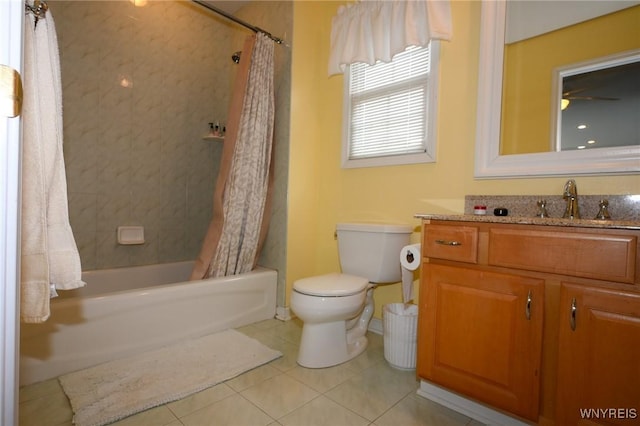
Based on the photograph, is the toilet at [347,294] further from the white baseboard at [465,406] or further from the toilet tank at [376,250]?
the white baseboard at [465,406]

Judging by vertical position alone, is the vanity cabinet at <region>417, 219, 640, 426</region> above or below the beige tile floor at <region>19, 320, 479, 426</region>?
above

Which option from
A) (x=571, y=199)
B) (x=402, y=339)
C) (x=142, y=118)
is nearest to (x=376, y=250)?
(x=402, y=339)

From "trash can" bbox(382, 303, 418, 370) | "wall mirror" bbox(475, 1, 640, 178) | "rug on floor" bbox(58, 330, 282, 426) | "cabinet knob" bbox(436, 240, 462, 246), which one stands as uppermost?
"wall mirror" bbox(475, 1, 640, 178)

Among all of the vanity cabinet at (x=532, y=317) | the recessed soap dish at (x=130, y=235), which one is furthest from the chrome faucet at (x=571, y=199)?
the recessed soap dish at (x=130, y=235)

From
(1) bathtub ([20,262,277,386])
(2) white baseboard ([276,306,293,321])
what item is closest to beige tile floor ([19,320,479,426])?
(1) bathtub ([20,262,277,386])

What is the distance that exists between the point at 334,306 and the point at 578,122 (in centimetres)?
146

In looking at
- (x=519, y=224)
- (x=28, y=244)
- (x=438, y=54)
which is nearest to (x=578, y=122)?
(x=519, y=224)

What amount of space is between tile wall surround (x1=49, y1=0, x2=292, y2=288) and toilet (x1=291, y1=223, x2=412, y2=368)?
27.5 inches

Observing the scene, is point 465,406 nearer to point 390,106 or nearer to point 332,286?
point 332,286

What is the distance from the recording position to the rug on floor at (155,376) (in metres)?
1.31

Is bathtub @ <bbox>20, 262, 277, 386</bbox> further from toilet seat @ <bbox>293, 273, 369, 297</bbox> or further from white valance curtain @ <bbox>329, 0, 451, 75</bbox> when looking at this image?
white valance curtain @ <bbox>329, 0, 451, 75</bbox>

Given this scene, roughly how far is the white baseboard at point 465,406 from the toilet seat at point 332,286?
540mm

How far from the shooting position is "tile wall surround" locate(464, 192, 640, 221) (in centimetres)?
132

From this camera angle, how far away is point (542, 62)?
160 cm
